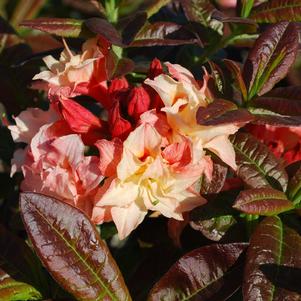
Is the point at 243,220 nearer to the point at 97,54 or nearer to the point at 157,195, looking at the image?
the point at 157,195

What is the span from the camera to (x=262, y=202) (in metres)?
0.99

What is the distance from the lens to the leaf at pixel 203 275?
985 millimetres

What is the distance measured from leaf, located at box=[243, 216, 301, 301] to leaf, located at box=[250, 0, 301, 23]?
0.33 m

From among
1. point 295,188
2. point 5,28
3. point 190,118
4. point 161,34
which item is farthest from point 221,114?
point 5,28

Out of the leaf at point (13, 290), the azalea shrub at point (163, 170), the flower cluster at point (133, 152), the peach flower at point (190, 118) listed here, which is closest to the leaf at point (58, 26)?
the azalea shrub at point (163, 170)

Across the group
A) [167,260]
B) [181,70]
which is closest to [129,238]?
[167,260]

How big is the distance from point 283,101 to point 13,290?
17.6 inches

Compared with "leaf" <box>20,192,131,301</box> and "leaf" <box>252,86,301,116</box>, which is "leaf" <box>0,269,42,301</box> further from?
"leaf" <box>252,86,301,116</box>

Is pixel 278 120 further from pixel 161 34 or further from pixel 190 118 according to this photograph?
pixel 161 34

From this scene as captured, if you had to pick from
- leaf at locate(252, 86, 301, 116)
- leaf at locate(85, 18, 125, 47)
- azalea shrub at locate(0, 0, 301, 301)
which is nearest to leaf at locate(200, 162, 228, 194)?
azalea shrub at locate(0, 0, 301, 301)

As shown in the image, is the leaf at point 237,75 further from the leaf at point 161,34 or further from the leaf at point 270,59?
the leaf at point 161,34

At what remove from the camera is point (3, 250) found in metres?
1.11

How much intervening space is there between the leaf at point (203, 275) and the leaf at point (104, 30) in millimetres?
320

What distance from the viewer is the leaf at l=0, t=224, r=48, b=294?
43.1 inches
